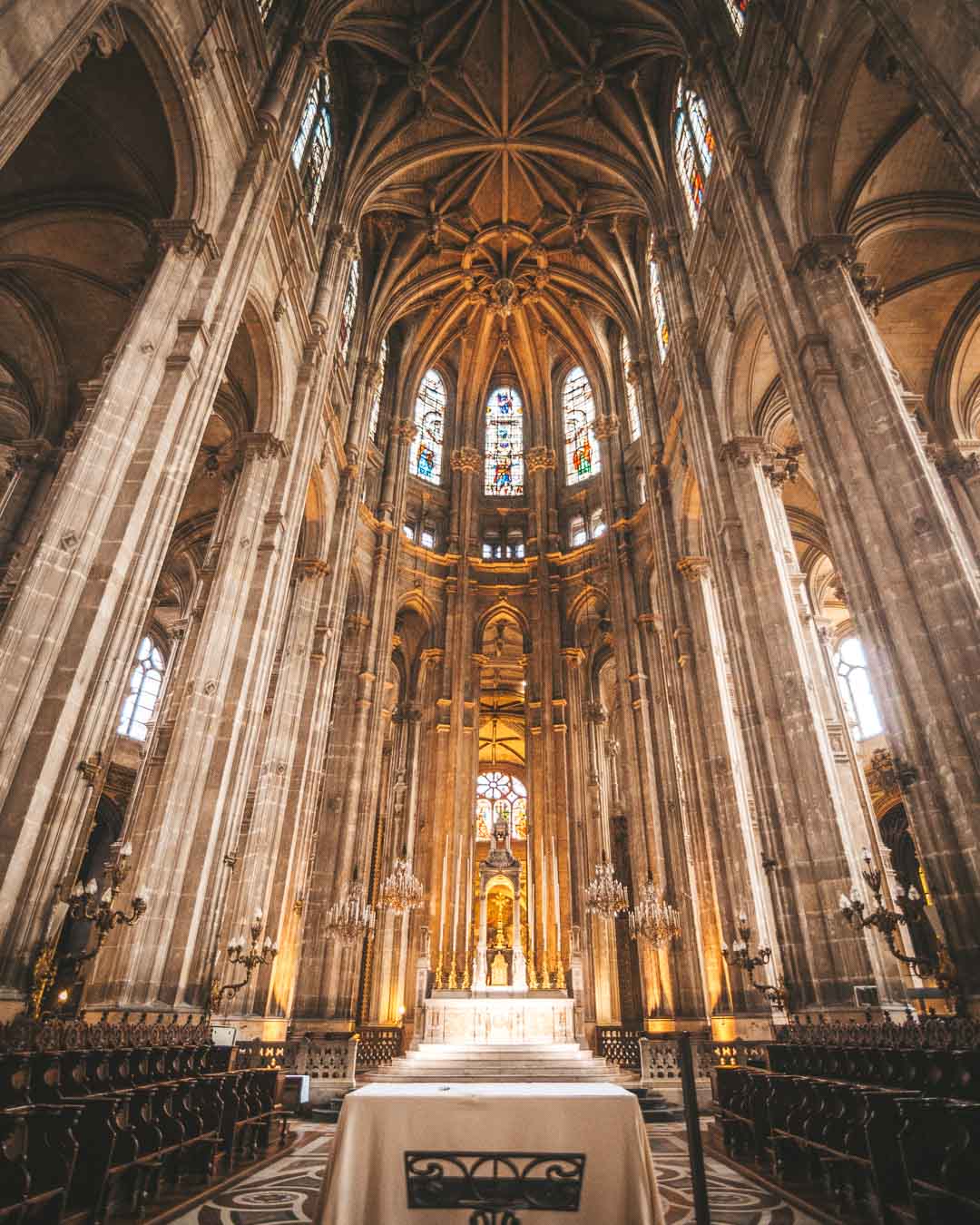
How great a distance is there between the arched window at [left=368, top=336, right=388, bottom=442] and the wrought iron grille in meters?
→ 23.6

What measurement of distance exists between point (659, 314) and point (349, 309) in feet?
34.5

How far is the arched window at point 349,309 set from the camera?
23484mm

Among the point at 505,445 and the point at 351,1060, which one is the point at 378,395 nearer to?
the point at 505,445

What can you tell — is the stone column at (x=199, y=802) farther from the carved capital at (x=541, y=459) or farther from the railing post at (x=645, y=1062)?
the carved capital at (x=541, y=459)

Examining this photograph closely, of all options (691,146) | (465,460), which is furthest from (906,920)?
(465,460)

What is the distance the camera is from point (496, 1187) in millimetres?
3645

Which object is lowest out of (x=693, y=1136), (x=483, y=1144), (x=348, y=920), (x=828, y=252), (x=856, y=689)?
(x=483, y=1144)

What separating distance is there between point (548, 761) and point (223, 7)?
828 inches

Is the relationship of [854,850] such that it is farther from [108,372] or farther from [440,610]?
[440,610]

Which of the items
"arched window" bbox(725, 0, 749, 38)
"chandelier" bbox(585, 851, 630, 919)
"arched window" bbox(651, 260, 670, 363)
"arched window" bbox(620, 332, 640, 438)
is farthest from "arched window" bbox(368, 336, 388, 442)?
"chandelier" bbox(585, 851, 630, 919)

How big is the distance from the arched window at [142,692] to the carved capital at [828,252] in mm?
22799

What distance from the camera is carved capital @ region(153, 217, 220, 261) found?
11742 mm

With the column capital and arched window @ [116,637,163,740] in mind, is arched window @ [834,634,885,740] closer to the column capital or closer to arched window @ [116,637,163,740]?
the column capital

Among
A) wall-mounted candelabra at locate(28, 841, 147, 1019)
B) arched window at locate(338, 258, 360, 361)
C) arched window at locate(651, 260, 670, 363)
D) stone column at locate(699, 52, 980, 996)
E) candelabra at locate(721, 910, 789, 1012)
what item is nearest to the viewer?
wall-mounted candelabra at locate(28, 841, 147, 1019)
